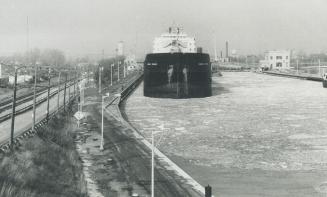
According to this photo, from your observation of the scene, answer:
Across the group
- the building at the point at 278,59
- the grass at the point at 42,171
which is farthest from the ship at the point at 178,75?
the building at the point at 278,59

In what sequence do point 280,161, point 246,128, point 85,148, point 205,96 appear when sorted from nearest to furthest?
point 280,161 < point 85,148 < point 246,128 < point 205,96

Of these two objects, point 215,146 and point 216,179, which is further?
point 215,146

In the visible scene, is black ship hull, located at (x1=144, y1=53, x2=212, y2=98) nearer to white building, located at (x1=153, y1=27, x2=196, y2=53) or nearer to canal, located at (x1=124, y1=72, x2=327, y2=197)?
canal, located at (x1=124, y1=72, x2=327, y2=197)

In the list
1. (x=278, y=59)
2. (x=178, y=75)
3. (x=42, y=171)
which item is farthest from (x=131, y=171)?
(x=278, y=59)

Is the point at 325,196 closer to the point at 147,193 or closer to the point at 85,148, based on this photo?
the point at 147,193

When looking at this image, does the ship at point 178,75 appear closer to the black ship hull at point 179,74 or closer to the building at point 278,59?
the black ship hull at point 179,74

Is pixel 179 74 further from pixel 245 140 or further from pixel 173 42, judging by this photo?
pixel 245 140

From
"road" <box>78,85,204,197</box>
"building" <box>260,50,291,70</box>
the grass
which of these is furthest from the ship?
"building" <box>260,50,291,70</box>

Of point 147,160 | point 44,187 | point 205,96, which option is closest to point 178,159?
point 147,160
